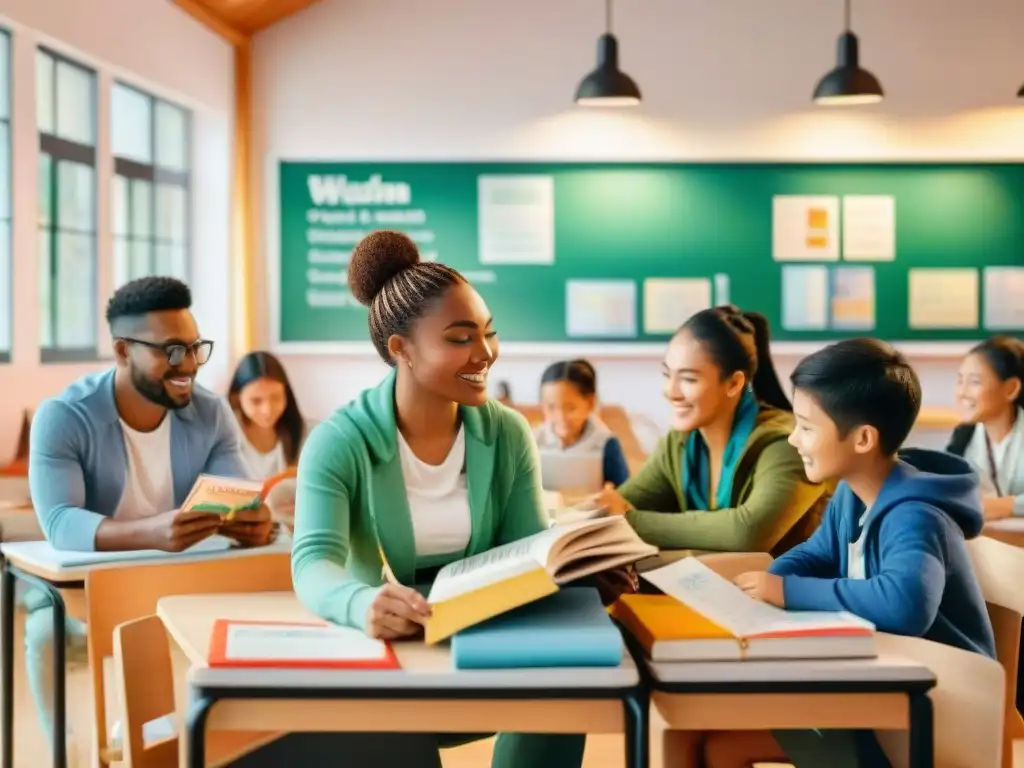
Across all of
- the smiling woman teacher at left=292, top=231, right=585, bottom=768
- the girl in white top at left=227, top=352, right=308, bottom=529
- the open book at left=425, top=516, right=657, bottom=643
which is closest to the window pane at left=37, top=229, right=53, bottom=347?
the girl in white top at left=227, top=352, right=308, bottom=529

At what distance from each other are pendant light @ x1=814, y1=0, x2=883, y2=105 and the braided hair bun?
4686 millimetres

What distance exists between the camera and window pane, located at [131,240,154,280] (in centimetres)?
684

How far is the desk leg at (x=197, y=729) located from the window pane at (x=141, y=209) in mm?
5670

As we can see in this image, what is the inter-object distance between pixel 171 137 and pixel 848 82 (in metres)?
3.75

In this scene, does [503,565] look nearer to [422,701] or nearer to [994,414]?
[422,701]

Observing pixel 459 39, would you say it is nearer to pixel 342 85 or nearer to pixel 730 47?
pixel 342 85

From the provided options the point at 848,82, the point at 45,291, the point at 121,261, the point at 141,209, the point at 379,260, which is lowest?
the point at 379,260

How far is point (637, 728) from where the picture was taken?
1.55 m

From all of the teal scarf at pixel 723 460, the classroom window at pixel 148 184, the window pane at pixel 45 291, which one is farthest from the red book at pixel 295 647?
the classroom window at pixel 148 184

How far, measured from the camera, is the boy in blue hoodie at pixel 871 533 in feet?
5.98

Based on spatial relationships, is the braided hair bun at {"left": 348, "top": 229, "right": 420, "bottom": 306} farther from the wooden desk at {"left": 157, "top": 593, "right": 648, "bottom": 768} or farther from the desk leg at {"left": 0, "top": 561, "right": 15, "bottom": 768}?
the desk leg at {"left": 0, "top": 561, "right": 15, "bottom": 768}

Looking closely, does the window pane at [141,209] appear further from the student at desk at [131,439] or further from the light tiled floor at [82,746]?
the student at desk at [131,439]

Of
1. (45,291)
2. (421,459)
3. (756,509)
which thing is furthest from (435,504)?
(45,291)

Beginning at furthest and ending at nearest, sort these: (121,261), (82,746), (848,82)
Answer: (121,261) < (848,82) < (82,746)
